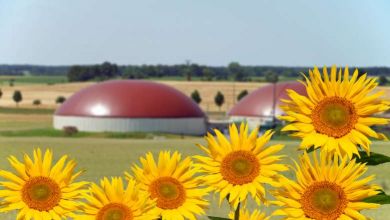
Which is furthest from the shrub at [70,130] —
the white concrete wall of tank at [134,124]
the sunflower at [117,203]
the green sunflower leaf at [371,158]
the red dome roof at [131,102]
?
the green sunflower leaf at [371,158]

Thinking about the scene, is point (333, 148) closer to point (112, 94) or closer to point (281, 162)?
point (281, 162)

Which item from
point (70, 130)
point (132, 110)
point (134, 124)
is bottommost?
point (70, 130)

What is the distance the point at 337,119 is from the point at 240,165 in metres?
0.45

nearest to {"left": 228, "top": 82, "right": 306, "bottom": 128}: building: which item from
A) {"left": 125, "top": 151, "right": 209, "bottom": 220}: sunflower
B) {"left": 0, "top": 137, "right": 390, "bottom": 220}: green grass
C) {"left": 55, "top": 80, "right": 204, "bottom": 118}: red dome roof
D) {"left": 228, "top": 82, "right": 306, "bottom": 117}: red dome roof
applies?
{"left": 228, "top": 82, "right": 306, "bottom": 117}: red dome roof

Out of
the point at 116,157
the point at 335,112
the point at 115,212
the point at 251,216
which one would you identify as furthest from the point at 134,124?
the point at 335,112

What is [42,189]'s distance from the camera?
3338mm

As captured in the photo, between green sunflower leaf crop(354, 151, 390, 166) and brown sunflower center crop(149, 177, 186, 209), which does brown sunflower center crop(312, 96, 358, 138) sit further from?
brown sunflower center crop(149, 177, 186, 209)

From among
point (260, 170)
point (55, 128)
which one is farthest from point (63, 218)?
point (55, 128)

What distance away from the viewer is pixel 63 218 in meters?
3.25

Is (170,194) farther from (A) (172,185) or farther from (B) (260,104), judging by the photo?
(B) (260,104)

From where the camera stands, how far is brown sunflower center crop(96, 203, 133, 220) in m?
3.17

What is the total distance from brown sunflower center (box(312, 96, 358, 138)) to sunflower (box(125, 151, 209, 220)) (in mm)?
590

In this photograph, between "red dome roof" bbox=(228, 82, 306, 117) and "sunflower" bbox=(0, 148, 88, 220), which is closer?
"sunflower" bbox=(0, 148, 88, 220)

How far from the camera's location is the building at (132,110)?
258 feet
